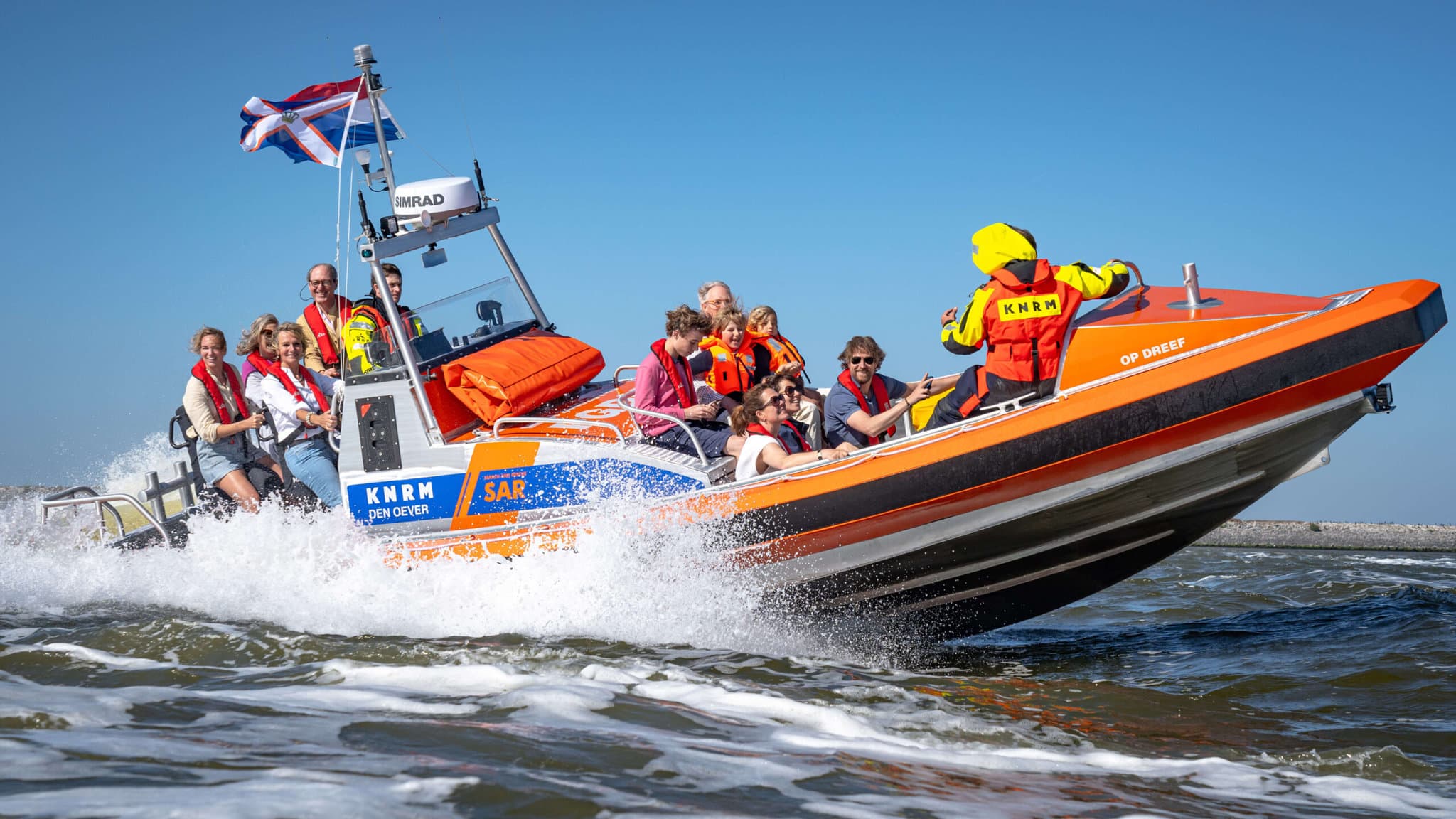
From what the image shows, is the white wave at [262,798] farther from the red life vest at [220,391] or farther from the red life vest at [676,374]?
the red life vest at [220,391]

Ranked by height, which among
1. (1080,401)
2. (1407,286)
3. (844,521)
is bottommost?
(844,521)

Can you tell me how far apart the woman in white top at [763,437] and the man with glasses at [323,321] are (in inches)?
105

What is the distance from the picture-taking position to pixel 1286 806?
269 cm

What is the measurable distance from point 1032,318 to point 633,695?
2.23 meters

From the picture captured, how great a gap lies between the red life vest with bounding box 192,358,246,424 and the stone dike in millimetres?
6957

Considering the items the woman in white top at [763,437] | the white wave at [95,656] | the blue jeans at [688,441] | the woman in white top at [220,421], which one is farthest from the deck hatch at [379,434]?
the woman in white top at [763,437]

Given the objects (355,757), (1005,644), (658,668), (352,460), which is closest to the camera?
(355,757)

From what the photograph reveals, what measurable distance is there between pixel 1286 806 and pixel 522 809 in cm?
190

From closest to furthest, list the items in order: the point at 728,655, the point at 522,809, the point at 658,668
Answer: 1. the point at 522,809
2. the point at 658,668
3. the point at 728,655

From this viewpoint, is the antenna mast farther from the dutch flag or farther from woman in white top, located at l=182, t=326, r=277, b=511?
woman in white top, located at l=182, t=326, r=277, b=511

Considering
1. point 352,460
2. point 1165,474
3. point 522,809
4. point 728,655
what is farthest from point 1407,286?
point 352,460

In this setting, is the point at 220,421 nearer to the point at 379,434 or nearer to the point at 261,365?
the point at 261,365

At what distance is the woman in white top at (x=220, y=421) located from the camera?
228 inches

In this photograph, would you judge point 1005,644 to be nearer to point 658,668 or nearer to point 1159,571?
point 658,668
